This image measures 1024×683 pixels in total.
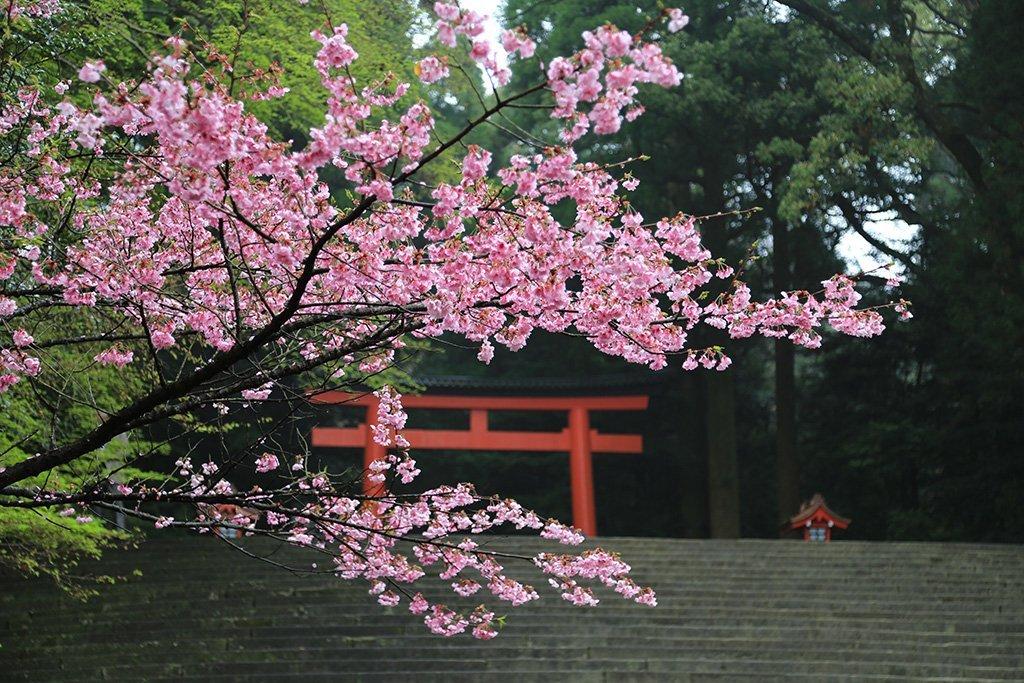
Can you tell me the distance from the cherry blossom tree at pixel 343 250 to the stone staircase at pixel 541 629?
4.09m

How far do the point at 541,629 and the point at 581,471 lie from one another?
611 centimetres

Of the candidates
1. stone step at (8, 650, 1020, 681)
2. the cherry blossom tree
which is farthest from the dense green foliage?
the cherry blossom tree

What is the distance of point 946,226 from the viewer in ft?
58.1

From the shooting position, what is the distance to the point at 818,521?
15305 mm

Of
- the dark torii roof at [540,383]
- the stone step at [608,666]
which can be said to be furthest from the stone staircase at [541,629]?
the dark torii roof at [540,383]

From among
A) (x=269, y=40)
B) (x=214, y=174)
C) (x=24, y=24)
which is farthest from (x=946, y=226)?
(x=214, y=174)

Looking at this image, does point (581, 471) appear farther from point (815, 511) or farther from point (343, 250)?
point (343, 250)

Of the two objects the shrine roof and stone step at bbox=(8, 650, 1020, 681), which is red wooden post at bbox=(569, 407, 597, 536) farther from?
stone step at bbox=(8, 650, 1020, 681)

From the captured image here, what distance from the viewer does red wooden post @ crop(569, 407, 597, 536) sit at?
55.9 ft

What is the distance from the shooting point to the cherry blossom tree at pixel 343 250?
160 inches

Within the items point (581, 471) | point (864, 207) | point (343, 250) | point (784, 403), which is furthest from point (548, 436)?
point (343, 250)

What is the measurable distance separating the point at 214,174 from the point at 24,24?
11.4 feet

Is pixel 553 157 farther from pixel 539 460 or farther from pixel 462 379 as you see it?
pixel 539 460

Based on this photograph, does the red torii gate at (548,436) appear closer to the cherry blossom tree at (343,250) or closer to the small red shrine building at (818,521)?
the small red shrine building at (818,521)
